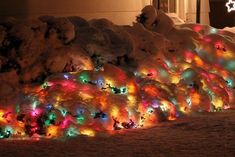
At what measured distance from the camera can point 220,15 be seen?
2819 centimetres

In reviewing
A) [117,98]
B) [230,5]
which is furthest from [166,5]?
[117,98]

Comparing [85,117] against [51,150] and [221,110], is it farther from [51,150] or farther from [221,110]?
[221,110]

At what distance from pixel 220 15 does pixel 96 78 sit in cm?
2056

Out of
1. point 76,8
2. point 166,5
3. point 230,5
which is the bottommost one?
point 166,5

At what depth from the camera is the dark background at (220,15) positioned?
91.9 ft

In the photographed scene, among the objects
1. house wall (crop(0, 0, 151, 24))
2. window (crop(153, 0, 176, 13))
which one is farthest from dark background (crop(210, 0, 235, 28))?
house wall (crop(0, 0, 151, 24))

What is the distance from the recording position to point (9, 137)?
768 centimetres

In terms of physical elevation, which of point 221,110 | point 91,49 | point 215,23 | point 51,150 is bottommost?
point 215,23

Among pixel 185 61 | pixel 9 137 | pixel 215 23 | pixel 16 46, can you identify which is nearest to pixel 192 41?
pixel 185 61

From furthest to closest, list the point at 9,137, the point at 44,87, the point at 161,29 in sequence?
1. the point at 161,29
2. the point at 44,87
3. the point at 9,137

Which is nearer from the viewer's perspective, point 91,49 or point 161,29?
point 91,49

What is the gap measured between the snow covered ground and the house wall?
17.1 feet

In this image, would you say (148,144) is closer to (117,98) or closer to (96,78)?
(117,98)

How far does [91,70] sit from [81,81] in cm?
40
